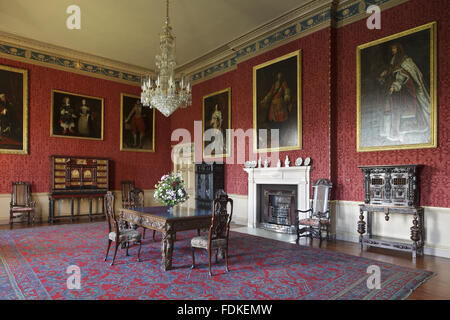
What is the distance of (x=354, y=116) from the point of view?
647 cm

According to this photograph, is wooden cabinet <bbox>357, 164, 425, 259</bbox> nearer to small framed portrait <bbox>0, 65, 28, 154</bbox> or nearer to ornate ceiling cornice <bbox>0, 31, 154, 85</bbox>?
ornate ceiling cornice <bbox>0, 31, 154, 85</bbox>

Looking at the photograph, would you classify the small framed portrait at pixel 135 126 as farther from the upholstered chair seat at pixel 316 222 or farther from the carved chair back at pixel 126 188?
the upholstered chair seat at pixel 316 222

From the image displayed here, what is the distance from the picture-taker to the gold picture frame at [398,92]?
539cm

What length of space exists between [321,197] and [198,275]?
3.57 metres

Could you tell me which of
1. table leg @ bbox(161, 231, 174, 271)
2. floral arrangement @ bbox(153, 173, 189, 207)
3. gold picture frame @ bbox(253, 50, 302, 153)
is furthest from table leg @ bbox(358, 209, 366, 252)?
table leg @ bbox(161, 231, 174, 271)

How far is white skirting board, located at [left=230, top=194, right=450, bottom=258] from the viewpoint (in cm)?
517

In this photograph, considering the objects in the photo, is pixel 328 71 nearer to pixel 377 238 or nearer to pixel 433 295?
pixel 377 238

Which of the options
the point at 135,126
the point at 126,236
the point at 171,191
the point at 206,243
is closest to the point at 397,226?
the point at 206,243

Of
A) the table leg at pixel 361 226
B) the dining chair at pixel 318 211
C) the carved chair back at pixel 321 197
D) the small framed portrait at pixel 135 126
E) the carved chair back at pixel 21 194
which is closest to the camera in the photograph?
the table leg at pixel 361 226

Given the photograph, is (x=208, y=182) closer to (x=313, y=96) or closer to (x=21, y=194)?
(x=313, y=96)

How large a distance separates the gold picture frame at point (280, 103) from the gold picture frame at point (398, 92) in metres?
1.47

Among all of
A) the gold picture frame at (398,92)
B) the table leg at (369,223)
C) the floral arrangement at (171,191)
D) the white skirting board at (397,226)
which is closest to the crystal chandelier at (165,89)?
the floral arrangement at (171,191)

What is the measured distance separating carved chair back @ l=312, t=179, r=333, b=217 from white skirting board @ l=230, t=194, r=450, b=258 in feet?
0.90

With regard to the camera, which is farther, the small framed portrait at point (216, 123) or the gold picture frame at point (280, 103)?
the small framed portrait at point (216, 123)
